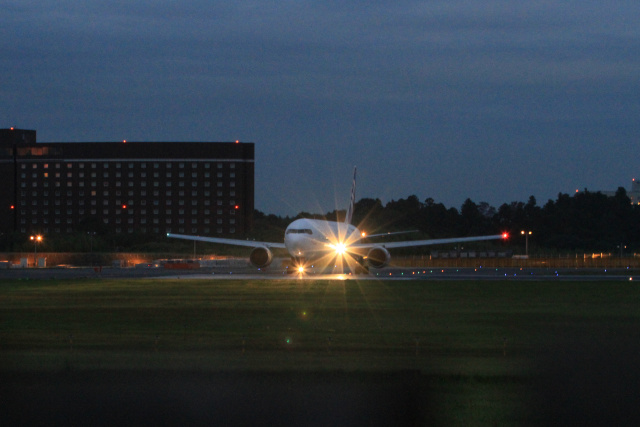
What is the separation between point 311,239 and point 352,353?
46618mm

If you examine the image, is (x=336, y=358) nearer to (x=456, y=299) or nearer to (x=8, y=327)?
(x=8, y=327)

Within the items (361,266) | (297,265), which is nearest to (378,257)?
(361,266)

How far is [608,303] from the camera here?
35625mm

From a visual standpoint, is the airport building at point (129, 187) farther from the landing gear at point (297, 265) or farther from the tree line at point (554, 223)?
the landing gear at point (297, 265)

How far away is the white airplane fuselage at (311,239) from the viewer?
6656 centimetres

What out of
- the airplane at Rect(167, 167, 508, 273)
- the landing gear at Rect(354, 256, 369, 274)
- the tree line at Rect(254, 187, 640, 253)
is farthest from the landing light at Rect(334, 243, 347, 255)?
the tree line at Rect(254, 187, 640, 253)

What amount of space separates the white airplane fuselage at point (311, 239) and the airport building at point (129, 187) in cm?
11425

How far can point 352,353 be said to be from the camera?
2011 centimetres

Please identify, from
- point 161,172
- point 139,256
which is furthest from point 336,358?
point 161,172

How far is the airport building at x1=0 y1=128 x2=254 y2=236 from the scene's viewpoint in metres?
186

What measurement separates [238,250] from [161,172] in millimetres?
58499

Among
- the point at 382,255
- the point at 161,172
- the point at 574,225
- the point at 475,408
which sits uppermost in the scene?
the point at 161,172

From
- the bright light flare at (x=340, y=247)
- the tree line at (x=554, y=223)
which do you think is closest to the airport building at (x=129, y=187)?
the tree line at (x=554, y=223)

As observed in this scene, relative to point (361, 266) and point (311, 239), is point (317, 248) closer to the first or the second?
point (311, 239)
